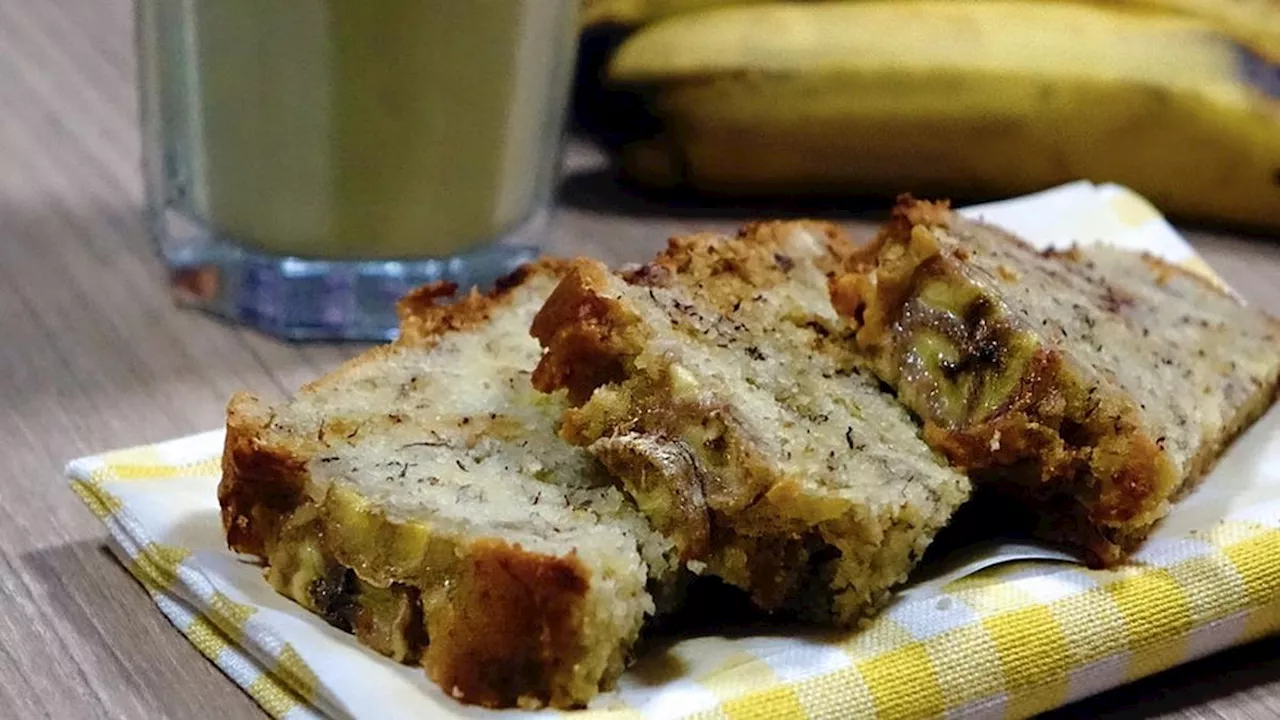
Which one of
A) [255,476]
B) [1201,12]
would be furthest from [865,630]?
[1201,12]

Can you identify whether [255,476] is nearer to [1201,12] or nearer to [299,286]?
[299,286]

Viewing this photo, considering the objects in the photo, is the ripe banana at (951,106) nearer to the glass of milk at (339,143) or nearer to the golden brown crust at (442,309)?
the glass of milk at (339,143)

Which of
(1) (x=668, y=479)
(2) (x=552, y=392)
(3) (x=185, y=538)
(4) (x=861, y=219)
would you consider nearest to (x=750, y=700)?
(1) (x=668, y=479)

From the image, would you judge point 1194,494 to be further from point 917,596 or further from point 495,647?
point 495,647

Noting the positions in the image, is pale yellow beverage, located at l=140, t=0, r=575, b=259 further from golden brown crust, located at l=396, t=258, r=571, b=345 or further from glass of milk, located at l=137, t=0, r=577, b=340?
golden brown crust, located at l=396, t=258, r=571, b=345

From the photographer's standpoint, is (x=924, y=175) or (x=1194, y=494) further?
(x=924, y=175)

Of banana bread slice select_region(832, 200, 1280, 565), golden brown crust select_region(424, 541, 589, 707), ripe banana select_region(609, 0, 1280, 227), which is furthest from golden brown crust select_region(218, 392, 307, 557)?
ripe banana select_region(609, 0, 1280, 227)

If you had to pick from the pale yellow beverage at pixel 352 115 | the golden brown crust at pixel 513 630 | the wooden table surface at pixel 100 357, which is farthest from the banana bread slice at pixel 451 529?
the pale yellow beverage at pixel 352 115
